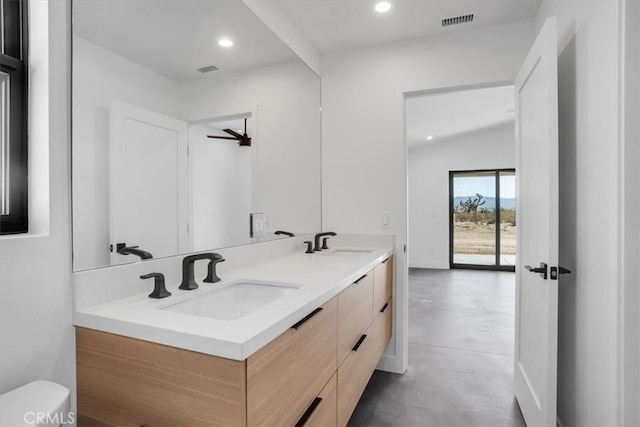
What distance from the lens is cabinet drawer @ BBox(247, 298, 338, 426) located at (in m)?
0.80

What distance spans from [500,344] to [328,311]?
8.33 feet

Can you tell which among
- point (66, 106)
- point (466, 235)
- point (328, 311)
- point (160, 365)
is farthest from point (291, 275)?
point (466, 235)

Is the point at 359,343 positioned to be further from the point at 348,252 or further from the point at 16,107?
the point at 16,107

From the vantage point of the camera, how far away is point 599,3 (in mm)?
1316

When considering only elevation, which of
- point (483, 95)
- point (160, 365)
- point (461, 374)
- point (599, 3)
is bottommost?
point (461, 374)

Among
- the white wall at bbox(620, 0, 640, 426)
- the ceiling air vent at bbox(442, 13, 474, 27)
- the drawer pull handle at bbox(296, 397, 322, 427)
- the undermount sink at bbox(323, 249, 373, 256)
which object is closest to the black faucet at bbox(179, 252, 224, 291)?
the drawer pull handle at bbox(296, 397, 322, 427)

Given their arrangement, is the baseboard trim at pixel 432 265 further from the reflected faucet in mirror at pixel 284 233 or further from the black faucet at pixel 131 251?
the black faucet at pixel 131 251

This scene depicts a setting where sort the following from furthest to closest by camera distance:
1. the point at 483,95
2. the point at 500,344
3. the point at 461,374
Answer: the point at 483,95, the point at 500,344, the point at 461,374

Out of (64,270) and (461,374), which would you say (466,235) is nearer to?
(461,374)

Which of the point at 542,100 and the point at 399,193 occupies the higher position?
the point at 542,100

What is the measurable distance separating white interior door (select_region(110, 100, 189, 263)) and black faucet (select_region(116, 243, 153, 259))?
13 millimetres

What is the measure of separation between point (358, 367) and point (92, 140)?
1.48 metres

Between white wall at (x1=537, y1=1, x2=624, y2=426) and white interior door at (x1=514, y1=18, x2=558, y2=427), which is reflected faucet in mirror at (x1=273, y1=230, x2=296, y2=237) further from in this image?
white wall at (x1=537, y1=1, x2=624, y2=426)

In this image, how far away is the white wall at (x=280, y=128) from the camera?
1.76m
